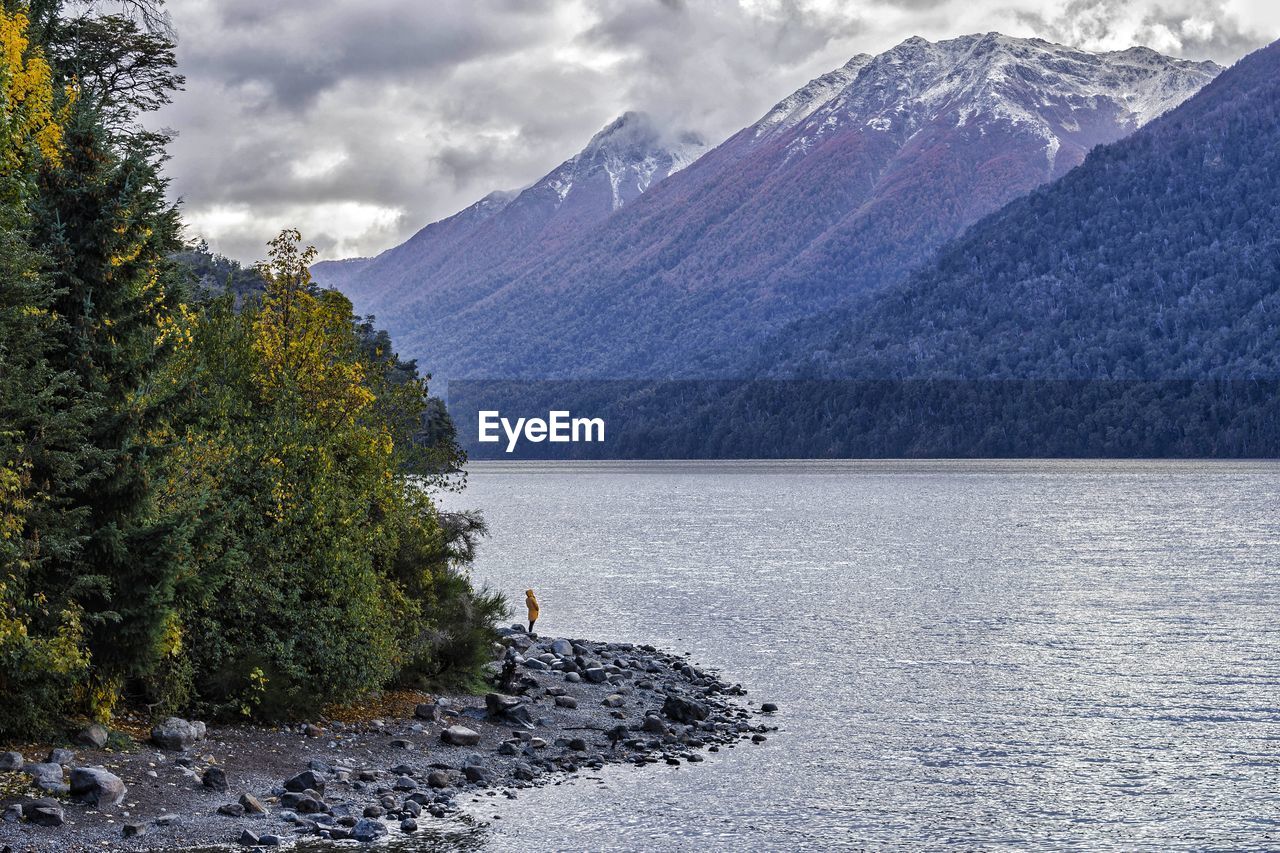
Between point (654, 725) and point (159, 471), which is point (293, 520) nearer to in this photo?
point (159, 471)

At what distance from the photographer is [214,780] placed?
84.3ft

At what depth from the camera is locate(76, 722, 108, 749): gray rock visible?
1019 inches

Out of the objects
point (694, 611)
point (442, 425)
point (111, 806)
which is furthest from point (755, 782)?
point (442, 425)

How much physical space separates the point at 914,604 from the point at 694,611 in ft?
38.0

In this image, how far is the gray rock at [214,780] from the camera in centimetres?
2562

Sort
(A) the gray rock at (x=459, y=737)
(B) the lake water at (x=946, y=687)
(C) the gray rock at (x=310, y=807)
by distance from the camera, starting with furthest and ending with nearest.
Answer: (A) the gray rock at (x=459, y=737) → (B) the lake water at (x=946, y=687) → (C) the gray rock at (x=310, y=807)

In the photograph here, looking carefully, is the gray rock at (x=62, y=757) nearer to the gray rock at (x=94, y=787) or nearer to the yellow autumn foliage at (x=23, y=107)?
the gray rock at (x=94, y=787)

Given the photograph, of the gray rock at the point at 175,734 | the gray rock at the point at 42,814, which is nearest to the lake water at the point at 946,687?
the gray rock at the point at 175,734

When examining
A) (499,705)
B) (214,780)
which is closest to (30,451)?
(214,780)

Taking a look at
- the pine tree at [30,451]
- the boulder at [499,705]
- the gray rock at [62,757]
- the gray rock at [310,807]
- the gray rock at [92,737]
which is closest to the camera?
the pine tree at [30,451]

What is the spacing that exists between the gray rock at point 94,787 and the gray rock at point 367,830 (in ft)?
12.7

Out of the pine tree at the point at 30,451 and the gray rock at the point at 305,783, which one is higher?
the pine tree at the point at 30,451

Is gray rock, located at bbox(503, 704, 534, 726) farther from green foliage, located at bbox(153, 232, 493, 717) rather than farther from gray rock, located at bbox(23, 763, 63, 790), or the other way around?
gray rock, located at bbox(23, 763, 63, 790)

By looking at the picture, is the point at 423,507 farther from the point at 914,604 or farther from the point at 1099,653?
the point at 914,604
